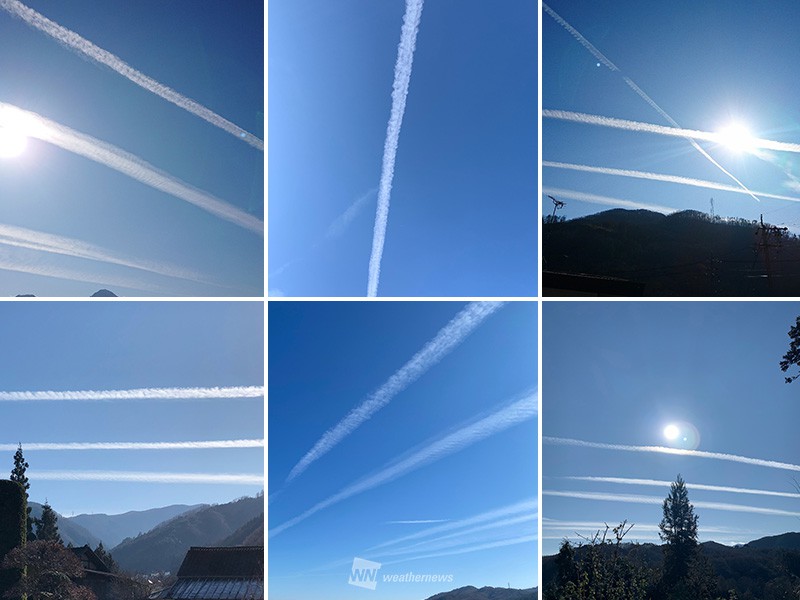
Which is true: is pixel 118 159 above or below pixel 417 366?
above

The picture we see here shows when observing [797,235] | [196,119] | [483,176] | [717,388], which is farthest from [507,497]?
[196,119]

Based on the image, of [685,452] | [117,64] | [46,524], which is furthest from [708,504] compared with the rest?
[117,64]

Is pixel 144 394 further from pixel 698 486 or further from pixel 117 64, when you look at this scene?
pixel 698 486

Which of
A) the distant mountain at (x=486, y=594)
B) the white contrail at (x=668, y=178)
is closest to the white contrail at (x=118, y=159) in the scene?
the white contrail at (x=668, y=178)

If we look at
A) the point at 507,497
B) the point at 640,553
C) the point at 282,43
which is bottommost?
the point at 640,553

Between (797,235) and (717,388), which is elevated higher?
(797,235)

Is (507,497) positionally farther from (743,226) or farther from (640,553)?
(743,226)

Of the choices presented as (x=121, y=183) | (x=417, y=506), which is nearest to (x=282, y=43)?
(x=121, y=183)
